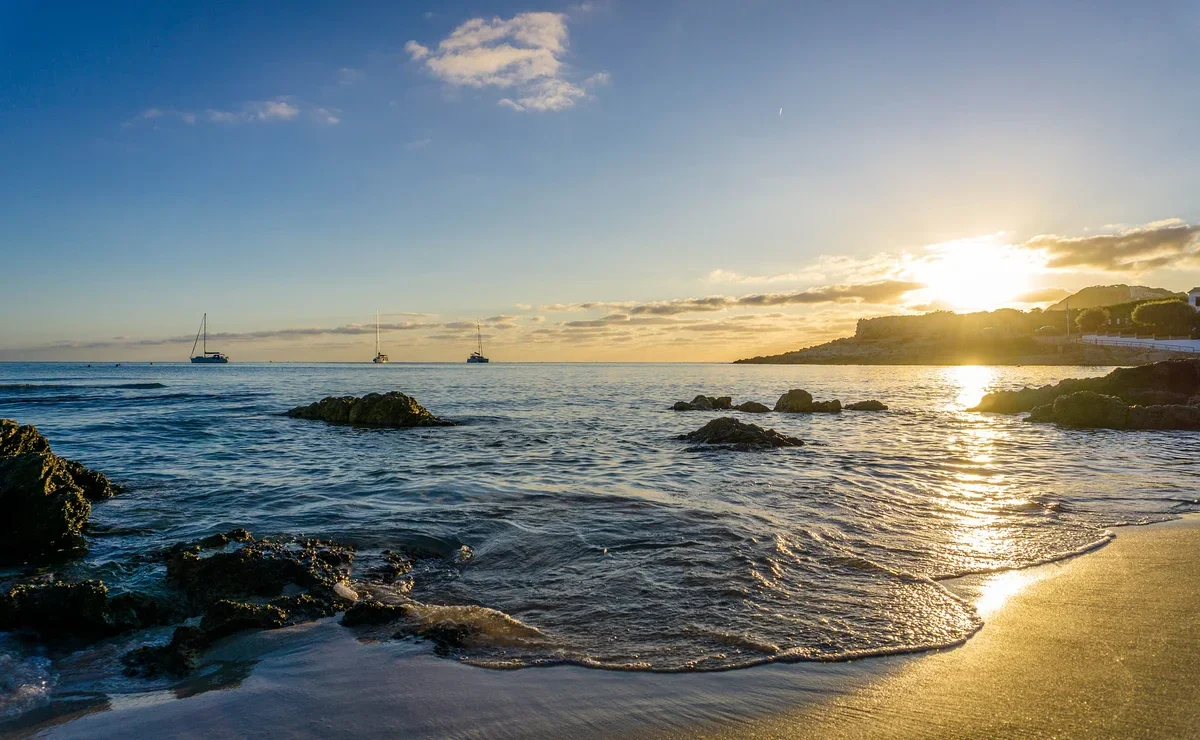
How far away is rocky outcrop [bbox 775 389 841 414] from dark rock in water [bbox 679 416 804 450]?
12440 millimetres

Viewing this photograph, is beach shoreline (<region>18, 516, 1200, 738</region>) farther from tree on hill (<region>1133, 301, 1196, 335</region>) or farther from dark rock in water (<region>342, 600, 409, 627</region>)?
tree on hill (<region>1133, 301, 1196, 335</region>)

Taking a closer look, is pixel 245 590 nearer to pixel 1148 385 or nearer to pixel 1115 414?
pixel 1115 414

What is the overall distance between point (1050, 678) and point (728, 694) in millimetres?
1911

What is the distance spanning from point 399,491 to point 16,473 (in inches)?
190

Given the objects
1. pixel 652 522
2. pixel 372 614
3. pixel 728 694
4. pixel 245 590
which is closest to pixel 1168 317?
pixel 652 522

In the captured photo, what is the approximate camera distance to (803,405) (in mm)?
28516

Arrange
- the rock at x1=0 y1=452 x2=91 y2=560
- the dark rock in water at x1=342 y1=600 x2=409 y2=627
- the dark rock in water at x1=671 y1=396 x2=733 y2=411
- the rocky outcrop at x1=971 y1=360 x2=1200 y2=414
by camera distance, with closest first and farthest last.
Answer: the dark rock in water at x1=342 y1=600 x2=409 y2=627 → the rock at x1=0 y1=452 x2=91 y2=560 → the rocky outcrop at x1=971 y1=360 x2=1200 y2=414 → the dark rock in water at x1=671 y1=396 x2=733 y2=411

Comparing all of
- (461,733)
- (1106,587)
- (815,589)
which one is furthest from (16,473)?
(1106,587)

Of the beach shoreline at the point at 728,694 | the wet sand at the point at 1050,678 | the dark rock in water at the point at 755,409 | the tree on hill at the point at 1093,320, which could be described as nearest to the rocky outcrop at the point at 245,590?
the beach shoreline at the point at 728,694

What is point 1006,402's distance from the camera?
26703 millimetres

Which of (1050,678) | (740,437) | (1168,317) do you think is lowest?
(740,437)

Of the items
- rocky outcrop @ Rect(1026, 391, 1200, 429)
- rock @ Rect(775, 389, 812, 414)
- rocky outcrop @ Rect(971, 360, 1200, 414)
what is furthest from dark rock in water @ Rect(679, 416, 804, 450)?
rocky outcrop @ Rect(971, 360, 1200, 414)

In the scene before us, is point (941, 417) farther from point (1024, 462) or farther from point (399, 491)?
point (399, 491)

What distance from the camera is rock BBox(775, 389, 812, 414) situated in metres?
28.5
